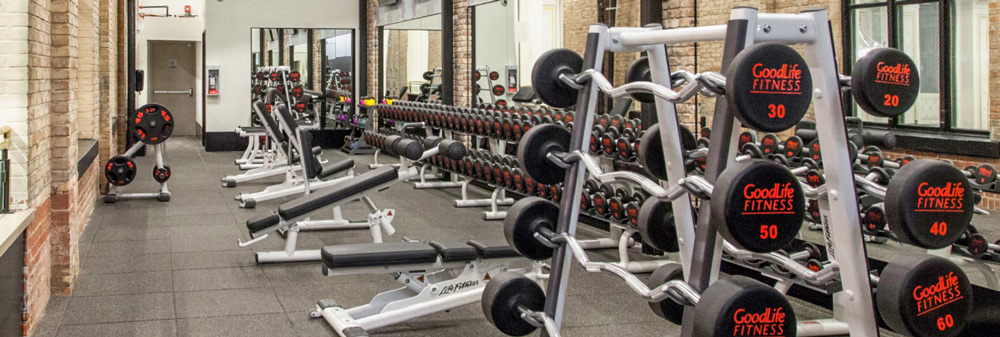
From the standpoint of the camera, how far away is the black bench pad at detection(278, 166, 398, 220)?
4.38 m

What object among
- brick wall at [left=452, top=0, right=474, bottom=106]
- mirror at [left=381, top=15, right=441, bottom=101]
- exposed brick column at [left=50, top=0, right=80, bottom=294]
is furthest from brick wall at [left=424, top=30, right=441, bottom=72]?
exposed brick column at [left=50, top=0, right=80, bottom=294]

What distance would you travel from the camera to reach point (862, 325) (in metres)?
1.99

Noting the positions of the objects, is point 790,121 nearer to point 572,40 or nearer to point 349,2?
point 572,40

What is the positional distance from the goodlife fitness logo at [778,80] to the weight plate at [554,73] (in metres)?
0.80

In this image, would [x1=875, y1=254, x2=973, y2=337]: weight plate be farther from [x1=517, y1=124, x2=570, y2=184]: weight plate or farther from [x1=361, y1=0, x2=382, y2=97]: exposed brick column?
[x1=361, y1=0, x2=382, y2=97]: exposed brick column

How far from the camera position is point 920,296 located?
1.84m

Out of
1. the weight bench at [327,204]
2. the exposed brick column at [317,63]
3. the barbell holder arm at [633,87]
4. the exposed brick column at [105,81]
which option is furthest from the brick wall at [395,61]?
the barbell holder arm at [633,87]

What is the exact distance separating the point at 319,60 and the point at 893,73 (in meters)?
11.3

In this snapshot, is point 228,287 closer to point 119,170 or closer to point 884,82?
point 119,170

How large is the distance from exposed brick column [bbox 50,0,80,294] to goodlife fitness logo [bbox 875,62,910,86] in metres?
3.36

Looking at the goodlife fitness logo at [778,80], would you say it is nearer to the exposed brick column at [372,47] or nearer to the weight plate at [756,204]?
the weight plate at [756,204]

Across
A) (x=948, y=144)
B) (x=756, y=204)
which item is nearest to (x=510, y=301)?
(x=756, y=204)

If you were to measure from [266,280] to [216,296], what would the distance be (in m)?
0.38

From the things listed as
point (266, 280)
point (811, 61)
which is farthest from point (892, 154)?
point (266, 280)
